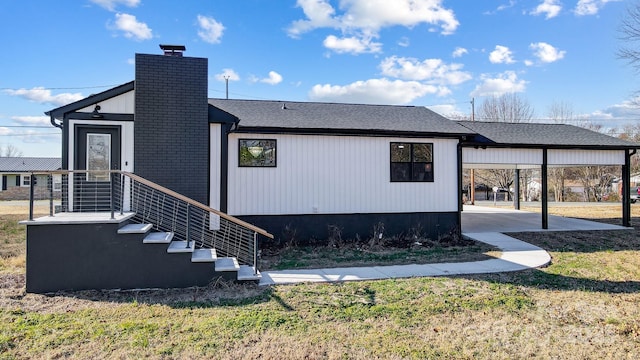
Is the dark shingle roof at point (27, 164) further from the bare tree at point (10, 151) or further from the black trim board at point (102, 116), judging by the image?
the black trim board at point (102, 116)

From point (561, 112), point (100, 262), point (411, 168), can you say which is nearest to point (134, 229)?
point (100, 262)

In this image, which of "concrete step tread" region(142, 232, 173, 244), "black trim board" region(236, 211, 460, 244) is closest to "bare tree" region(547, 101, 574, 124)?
"black trim board" region(236, 211, 460, 244)

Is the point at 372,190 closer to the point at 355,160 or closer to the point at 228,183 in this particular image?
the point at 355,160

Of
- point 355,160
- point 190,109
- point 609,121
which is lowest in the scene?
point 355,160

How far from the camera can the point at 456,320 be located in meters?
4.67

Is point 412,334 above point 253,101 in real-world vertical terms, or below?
below

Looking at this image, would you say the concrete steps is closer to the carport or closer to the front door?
the front door

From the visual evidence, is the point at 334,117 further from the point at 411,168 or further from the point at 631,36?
the point at 631,36

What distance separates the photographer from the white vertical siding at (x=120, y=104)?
8125 millimetres

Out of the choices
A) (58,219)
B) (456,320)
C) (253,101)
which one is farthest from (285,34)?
(456,320)

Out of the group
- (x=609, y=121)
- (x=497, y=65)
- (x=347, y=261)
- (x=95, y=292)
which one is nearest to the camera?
(x=95, y=292)

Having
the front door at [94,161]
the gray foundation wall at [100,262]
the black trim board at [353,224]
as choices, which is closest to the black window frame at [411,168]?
the black trim board at [353,224]

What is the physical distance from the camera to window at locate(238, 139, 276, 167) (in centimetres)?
962

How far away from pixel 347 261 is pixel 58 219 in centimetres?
532
